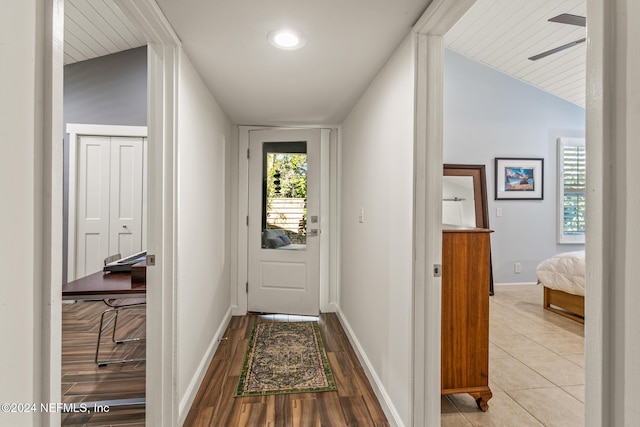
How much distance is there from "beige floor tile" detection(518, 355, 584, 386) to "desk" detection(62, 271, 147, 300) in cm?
270

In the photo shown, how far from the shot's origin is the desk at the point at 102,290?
1.62 metres

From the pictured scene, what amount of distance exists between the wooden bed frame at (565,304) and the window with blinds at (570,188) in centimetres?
159

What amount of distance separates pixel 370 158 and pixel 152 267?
1.53 metres

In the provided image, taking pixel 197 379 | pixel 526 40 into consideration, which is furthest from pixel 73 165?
pixel 526 40

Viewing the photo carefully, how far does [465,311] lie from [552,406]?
0.84 m

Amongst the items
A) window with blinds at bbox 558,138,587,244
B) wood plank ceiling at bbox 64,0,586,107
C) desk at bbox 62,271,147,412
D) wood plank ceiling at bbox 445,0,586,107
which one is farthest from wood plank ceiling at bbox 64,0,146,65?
window with blinds at bbox 558,138,587,244

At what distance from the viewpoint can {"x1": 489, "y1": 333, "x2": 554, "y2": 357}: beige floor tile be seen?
255cm

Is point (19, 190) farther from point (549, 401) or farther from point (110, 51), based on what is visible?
point (110, 51)

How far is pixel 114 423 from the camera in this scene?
1765 mm

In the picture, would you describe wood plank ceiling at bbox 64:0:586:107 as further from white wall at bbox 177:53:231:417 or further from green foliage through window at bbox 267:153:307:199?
green foliage through window at bbox 267:153:307:199

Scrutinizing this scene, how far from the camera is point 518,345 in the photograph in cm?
269

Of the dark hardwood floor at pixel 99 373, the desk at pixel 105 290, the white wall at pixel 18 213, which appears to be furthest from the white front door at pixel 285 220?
the white wall at pixel 18 213

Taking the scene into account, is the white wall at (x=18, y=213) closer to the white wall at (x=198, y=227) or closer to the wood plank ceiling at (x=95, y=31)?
the white wall at (x=198, y=227)

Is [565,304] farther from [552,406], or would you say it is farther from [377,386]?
[377,386]
